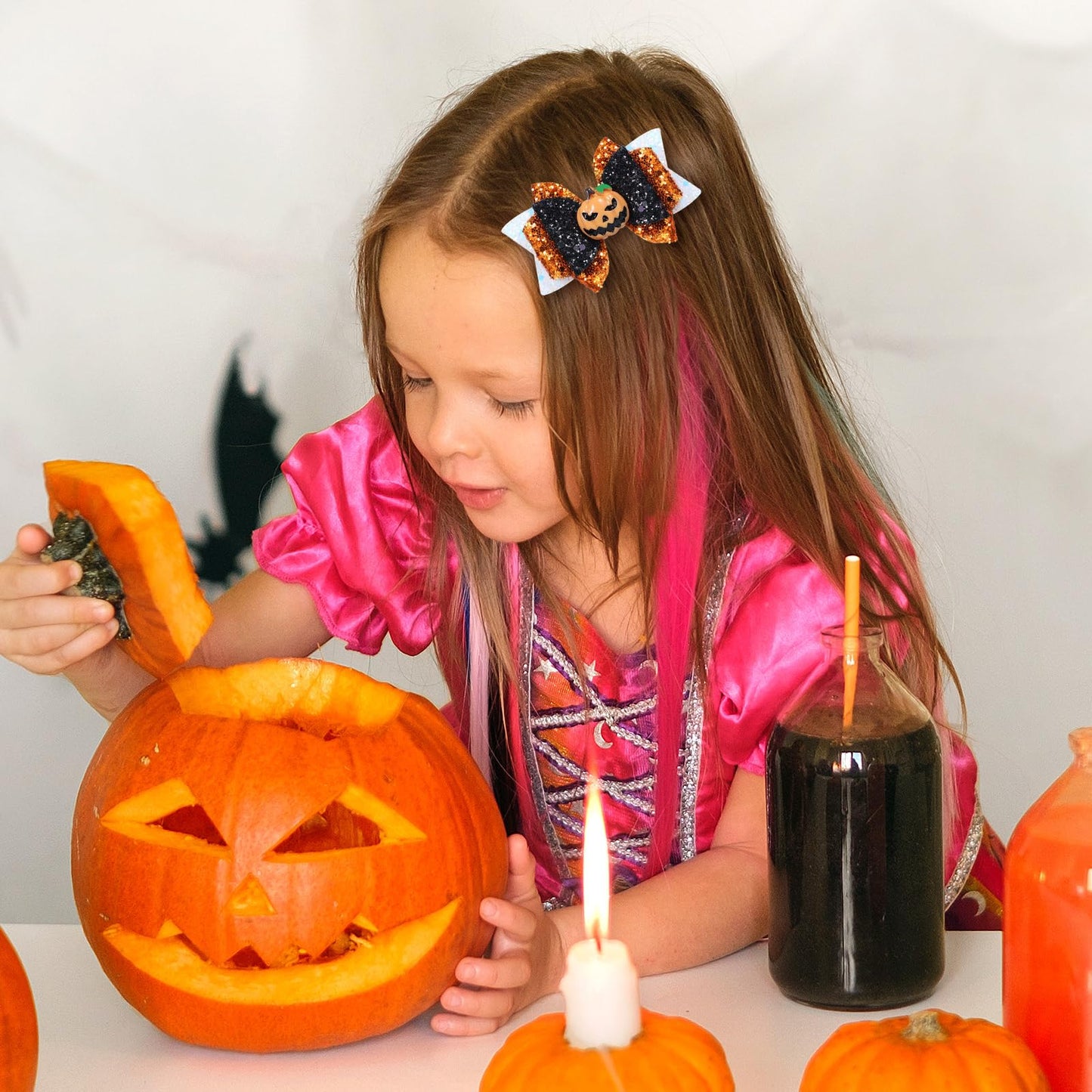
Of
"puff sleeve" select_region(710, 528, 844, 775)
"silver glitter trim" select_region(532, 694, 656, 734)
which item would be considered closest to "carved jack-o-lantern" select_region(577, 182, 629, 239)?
"puff sleeve" select_region(710, 528, 844, 775)

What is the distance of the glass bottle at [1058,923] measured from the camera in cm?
55

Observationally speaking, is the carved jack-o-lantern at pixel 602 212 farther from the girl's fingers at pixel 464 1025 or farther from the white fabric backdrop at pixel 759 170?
the white fabric backdrop at pixel 759 170

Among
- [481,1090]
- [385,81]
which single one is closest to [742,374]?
[481,1090]

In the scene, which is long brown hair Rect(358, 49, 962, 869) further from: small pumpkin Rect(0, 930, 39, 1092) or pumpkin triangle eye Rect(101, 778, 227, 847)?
small pumpkin Rect(0, 930, 39, 1092)

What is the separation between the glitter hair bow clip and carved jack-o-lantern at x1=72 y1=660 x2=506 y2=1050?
321mm

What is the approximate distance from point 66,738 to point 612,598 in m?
0.87

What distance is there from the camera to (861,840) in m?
0.70

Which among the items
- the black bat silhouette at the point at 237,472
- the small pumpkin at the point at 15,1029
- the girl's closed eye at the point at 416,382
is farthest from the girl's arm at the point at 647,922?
the black bat silhouette at the point at 237,472

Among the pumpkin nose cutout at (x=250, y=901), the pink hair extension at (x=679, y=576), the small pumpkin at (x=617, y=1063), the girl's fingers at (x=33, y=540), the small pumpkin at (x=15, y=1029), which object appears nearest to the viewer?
the small pumpkin at (x=617, y=1063)

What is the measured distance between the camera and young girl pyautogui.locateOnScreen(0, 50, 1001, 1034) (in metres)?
0.89

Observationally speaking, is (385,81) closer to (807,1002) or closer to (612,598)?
(612,598)

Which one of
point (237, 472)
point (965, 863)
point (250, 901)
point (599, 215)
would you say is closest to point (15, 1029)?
point (250, 901)

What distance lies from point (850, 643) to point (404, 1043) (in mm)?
312

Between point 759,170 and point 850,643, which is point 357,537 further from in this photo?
point 759,170
